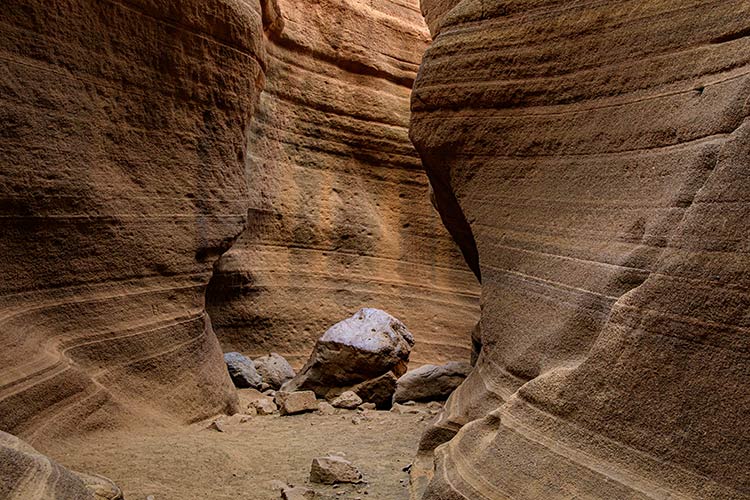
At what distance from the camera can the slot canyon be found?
95.2 inches

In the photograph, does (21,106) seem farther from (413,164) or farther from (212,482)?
(413,164)

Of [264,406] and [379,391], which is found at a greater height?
[379,391]

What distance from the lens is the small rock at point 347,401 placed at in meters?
5.70

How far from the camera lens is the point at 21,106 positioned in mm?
4184

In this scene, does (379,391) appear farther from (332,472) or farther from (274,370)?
(332,472)

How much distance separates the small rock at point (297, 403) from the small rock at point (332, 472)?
5.43 ft

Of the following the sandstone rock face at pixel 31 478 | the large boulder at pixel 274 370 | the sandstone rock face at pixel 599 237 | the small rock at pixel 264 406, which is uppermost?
the sandstone rock face at pixel 599 237

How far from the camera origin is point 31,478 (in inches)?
99.0

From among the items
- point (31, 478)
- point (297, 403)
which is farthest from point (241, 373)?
point (31, 478)

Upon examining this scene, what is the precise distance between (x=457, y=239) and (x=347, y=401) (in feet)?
5.09

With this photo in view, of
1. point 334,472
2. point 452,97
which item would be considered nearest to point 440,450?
point 334,472

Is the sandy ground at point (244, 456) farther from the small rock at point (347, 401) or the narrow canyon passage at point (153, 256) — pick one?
the small rock at point (347, 401)

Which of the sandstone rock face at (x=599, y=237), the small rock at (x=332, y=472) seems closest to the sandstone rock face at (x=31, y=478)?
the small rock at (x=332, y=472)

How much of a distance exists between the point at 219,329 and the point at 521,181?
14.3 feet
